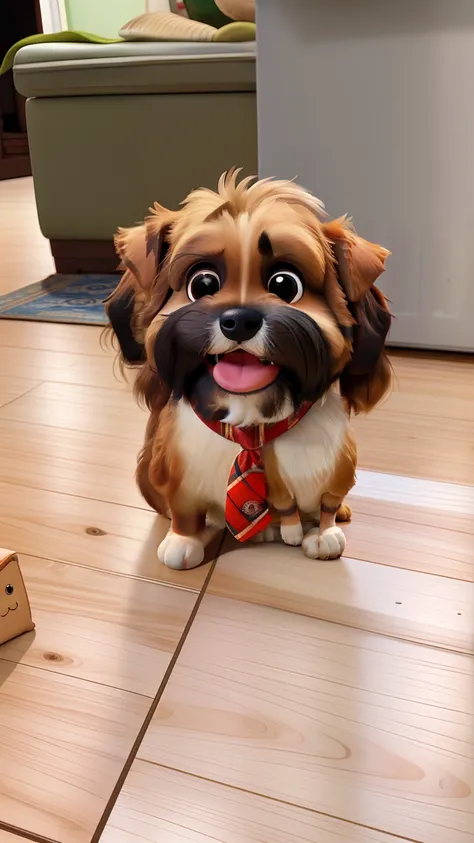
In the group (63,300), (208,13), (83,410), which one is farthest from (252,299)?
(208,13)

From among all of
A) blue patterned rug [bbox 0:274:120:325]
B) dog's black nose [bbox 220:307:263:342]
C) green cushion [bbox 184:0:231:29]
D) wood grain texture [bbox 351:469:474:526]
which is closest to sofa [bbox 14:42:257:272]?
blue patterned rug [bbox 0:274:120:325]

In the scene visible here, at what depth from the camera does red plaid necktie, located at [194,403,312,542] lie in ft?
2.45

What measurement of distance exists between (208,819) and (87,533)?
1.45 feet

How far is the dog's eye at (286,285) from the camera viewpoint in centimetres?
66

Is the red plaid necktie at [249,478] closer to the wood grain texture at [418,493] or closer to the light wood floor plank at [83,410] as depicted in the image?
the wood grain texture at [418,493]

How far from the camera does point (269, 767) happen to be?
59 cm

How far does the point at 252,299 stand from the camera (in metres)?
0.65

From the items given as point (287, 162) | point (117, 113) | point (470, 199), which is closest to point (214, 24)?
point (117, 113)

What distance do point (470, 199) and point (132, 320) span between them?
34.4 inches

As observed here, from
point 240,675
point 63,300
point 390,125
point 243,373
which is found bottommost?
point 63,300

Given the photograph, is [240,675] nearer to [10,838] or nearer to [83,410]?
[10,838]

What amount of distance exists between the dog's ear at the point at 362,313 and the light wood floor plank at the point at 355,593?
20 centimetres

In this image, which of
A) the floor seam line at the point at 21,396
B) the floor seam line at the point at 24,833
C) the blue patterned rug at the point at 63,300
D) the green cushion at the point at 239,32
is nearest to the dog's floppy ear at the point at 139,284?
the floor seam line at the point at 24,833

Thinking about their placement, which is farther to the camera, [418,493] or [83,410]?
[83,410]
